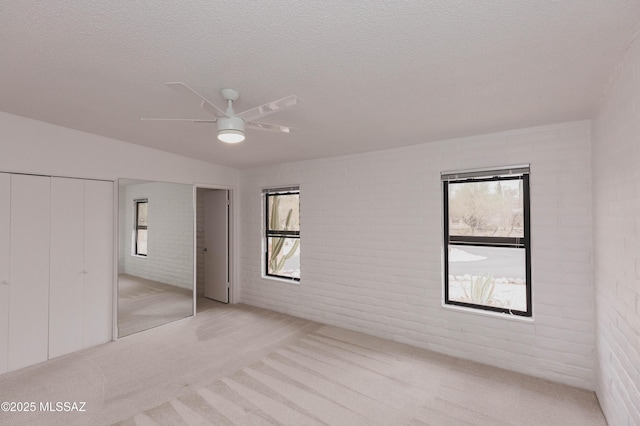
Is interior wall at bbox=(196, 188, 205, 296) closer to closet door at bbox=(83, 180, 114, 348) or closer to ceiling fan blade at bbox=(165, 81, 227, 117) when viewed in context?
closet door at bbox=(83, 180, 114, 348)

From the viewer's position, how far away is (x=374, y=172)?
392 cm

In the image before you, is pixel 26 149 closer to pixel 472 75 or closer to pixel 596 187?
pixel 472 75

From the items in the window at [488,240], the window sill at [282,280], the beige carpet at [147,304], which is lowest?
the beige carpet at [147,304]

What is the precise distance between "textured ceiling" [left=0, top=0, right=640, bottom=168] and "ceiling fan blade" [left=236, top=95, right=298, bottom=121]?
25 centimetres

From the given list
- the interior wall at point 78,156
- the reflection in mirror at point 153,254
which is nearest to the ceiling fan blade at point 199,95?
the interior wall at point 78,156

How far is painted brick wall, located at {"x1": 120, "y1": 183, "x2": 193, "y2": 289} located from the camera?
4.07m

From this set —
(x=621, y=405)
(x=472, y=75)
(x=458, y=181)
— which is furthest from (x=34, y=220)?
(x=621, y=405)

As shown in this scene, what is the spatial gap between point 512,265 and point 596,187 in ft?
3.30

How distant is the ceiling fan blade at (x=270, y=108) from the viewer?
1859mm

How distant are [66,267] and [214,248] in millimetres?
2346

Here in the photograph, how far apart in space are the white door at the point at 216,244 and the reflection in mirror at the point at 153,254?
31.4 inches

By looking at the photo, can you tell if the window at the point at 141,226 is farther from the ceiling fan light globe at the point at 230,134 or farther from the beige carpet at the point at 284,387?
the ceiling fan light globe at the point at 230,134

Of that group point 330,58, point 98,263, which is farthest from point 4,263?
point 330,58

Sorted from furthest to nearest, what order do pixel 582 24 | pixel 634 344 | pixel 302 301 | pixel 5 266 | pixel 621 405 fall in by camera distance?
1. pixel 302 301
2. pixel 5 266
3. pixel 621 405
4. pixel 634 344
5. pixel 582 24
